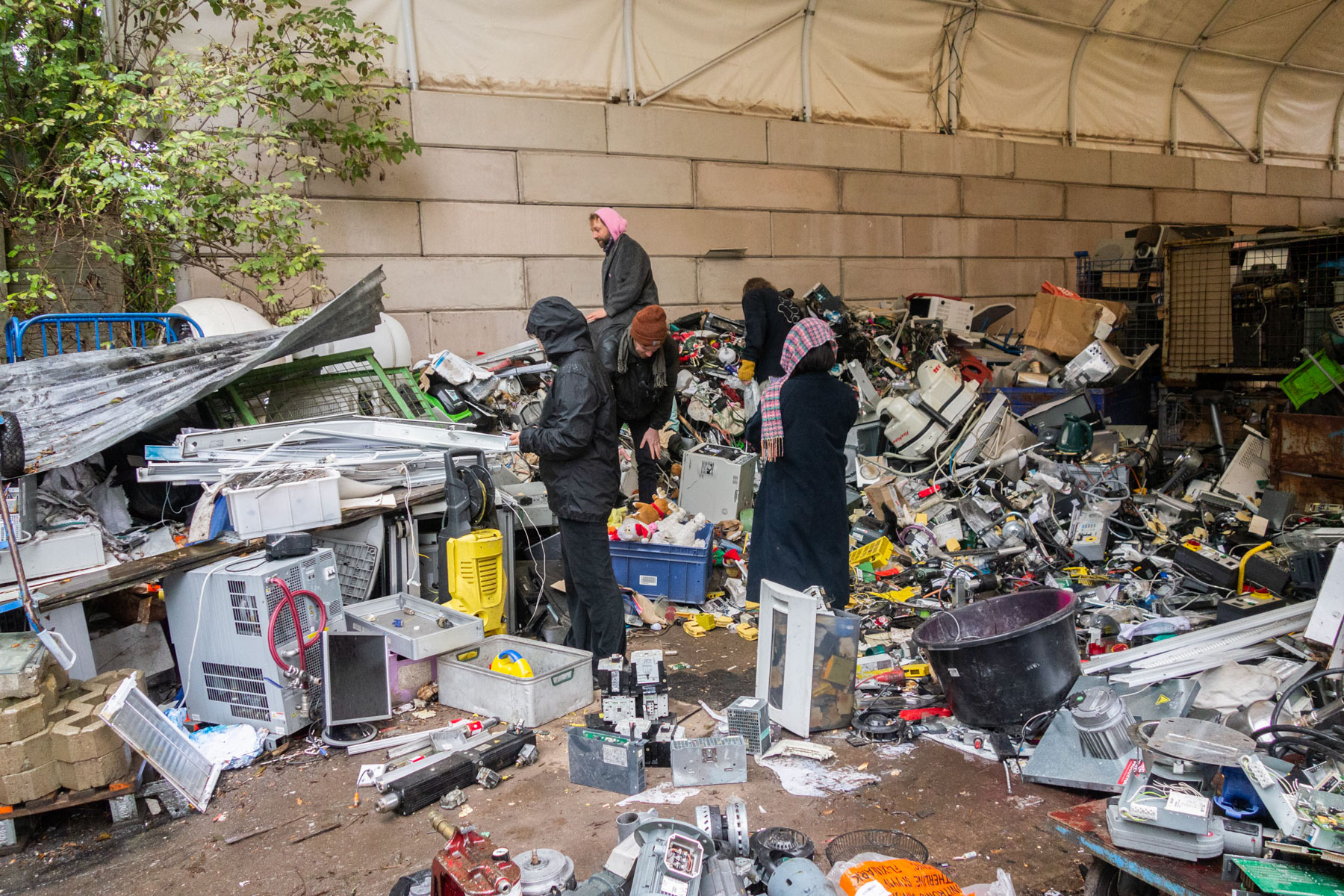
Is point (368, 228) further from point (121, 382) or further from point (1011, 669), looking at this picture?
point (1011, 669)

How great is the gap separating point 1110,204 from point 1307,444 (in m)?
5.78

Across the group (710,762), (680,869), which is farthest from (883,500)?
(680,869)

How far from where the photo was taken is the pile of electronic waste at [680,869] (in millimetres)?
2184

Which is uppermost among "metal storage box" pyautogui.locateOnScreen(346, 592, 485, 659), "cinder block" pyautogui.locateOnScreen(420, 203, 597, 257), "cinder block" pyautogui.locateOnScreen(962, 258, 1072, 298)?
"cinder block" pyautogui.locateOnScreen(420, 203, 597, 257)

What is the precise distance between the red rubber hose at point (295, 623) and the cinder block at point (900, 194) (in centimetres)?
711

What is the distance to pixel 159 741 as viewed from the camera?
3.13 metres

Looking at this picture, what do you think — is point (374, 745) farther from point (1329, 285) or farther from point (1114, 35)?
point (1114, 35)

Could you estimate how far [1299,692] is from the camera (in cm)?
309

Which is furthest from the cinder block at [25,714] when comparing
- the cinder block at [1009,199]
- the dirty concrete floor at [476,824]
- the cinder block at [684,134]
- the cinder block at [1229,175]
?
the cinder block at [1229,175]

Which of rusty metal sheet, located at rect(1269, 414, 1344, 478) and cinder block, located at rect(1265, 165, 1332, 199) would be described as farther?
cinder block, located at rect(1265, 165, 1332, 199)

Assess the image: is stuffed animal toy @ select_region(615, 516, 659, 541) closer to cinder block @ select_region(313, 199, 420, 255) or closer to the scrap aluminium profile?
the scrap aluminium profile

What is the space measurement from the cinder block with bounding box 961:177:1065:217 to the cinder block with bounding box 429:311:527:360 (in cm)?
559

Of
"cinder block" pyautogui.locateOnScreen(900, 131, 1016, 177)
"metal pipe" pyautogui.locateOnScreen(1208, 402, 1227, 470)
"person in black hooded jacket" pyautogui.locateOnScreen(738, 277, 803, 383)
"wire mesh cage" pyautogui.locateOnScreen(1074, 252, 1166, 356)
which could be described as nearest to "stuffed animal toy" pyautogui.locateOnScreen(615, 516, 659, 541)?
"person in black hooded jacket" pyautogui.locateOnScreen(738, 277, 803, 383)

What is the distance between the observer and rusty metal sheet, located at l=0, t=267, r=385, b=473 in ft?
12.7
